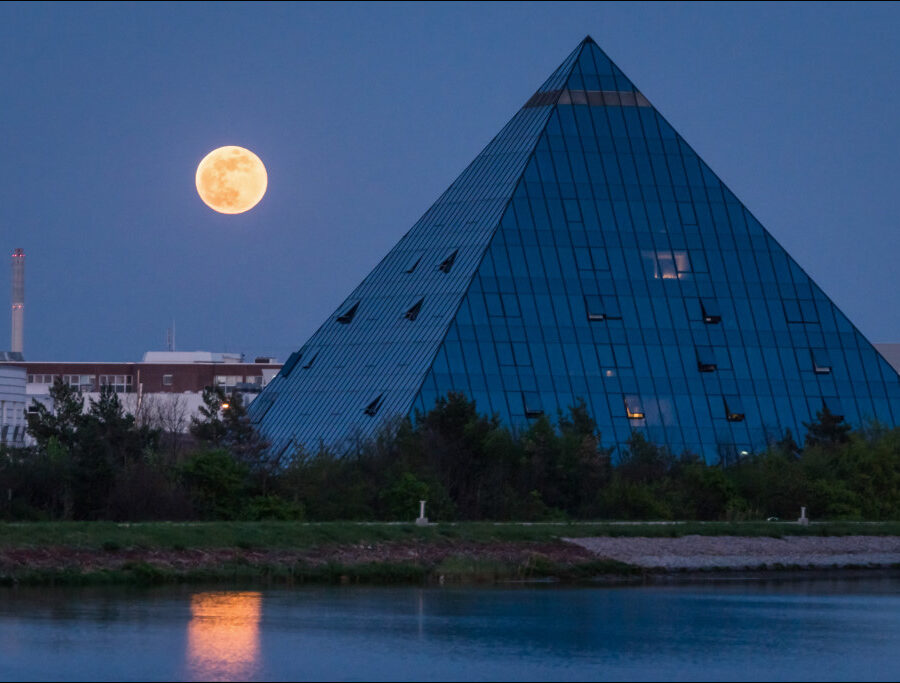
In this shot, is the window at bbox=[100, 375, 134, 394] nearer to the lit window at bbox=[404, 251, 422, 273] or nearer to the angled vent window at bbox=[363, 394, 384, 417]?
the lit window at bbox=[404, 251, 422, 273]

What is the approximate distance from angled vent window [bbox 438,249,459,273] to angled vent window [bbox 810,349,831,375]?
16.8 meters

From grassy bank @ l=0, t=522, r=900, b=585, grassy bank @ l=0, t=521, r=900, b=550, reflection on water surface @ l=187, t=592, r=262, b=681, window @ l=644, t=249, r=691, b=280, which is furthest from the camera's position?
window @ l=644, t=249, r=691, b=280

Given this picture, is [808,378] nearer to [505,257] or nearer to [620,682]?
[505,257]

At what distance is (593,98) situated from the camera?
274ft

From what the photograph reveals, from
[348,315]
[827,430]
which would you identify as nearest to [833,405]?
[827,430]

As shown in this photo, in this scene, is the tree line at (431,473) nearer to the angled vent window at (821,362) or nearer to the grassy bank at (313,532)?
the grassy bank at (313,532)

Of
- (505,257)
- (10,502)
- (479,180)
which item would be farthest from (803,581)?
(479,180)

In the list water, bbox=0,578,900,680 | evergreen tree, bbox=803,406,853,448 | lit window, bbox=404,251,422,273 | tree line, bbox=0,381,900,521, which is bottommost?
water, bbox=0,578,900,680

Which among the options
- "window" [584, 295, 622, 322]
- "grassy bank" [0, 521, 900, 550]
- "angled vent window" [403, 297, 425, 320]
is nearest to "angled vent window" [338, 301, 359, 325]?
"angled vent window" [403, 297, 425, 320]

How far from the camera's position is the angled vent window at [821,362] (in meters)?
81.3

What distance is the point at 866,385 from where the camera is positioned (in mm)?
81625

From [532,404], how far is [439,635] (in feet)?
134

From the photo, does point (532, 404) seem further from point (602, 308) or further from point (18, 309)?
point (18, 309)

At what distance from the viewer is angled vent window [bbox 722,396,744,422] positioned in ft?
258
